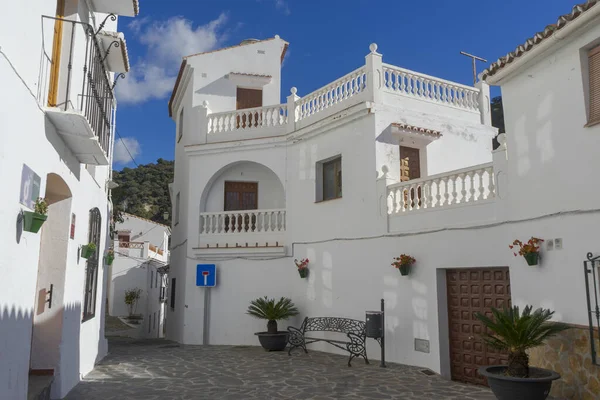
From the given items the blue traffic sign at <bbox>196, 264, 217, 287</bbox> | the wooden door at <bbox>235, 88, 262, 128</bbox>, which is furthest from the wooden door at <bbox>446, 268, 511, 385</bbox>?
the wooden door at <bbox>235, 88, 262, 128</bbox>

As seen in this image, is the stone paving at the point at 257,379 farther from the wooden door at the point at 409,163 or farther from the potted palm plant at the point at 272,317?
the wooden door at the point at 409,163

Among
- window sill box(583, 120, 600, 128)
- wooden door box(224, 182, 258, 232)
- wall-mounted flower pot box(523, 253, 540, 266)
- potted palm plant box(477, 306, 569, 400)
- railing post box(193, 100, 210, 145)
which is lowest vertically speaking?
potted palm plant box(477, 306, 569, 400)

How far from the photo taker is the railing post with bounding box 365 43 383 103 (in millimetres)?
12320

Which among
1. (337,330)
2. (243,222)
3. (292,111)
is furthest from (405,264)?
(292,111)

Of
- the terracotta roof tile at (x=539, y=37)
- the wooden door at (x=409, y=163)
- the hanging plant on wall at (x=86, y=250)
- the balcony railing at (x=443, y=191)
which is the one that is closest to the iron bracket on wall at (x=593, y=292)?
the balcony railing at (x=443, y=191)

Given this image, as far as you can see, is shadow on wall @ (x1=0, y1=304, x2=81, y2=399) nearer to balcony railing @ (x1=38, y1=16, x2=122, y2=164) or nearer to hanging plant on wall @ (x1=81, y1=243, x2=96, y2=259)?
hanging plant on wall @ (x1=81, y1=243, x2=96, y2=259)

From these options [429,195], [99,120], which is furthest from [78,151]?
[429,195]

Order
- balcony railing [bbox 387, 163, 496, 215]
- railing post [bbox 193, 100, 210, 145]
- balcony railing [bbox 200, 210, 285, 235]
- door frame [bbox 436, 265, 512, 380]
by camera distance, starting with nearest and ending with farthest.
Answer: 1. balcony railing [bbox 387, 163, 496, 215]
2. door frame [bbox 436, 265, 512, 380]
3. balcony railing [bbox 200, 210, 285, 235]
4. railing post [bbox 193, 100, 210, 145]

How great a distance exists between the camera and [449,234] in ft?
32.8

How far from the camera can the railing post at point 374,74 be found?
40.4ft

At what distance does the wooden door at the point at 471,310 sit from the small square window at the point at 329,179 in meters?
4.28

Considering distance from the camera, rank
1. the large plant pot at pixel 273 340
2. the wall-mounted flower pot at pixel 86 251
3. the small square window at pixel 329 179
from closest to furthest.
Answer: the wall-mounted flower pot at pixel 86 251 < the large plant pot at pixel 273 340 < the small square window at pixel 329 179

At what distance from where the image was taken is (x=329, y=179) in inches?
541

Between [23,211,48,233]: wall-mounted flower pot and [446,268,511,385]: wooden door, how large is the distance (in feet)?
25.2
